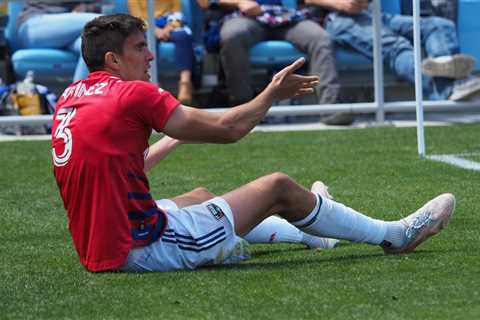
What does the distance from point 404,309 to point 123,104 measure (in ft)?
4.82

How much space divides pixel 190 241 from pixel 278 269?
399 mm

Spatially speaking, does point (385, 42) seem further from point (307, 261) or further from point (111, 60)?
point (111, 60)

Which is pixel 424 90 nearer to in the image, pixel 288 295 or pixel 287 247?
pixel 287 247

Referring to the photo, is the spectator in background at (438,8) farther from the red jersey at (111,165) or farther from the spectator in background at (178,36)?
the red jersey at (111,165)

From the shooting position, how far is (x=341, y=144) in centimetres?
998

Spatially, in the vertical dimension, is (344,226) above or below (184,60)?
above

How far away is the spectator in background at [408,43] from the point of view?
437 inches

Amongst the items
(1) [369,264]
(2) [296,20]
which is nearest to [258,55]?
(2) [296,20]

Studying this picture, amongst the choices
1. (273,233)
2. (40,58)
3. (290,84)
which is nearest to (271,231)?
(273,233)

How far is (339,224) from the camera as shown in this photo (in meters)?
5.48

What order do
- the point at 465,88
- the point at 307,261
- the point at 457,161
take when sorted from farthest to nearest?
1. the point at 465,88
2. the point at 457,161
3. the point at 307,261

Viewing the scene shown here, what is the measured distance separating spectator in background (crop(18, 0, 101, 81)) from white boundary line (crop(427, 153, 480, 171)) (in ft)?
11.8

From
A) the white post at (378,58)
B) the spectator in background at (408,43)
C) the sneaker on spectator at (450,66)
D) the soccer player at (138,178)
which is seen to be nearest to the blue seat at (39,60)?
the spectator in background at (408,43)

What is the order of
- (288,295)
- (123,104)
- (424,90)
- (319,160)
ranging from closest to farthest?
1. (288,295)
2. (123,104)
3. (319,160)
4. (424,90)
